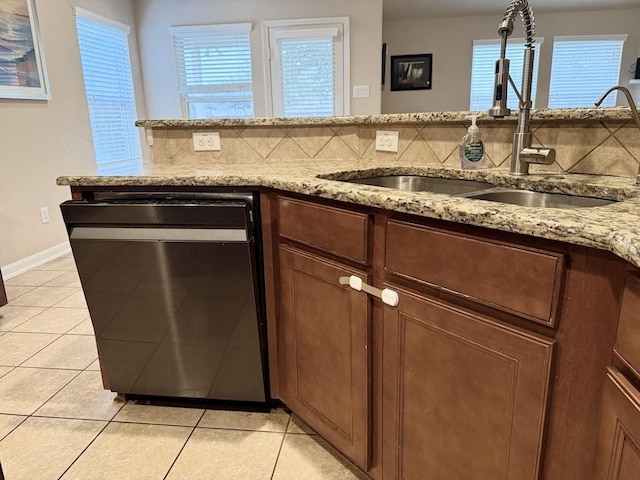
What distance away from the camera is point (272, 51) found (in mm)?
4840

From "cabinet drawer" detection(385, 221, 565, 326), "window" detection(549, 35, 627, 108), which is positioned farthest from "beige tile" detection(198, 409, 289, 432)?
"window" detection(549, 35, 627, 108)

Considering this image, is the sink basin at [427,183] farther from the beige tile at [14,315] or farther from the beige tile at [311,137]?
the beige tile at [14,315]

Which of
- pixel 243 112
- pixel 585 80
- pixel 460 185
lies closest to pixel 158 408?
pixel 460 185

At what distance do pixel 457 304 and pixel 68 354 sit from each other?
1.99 meters

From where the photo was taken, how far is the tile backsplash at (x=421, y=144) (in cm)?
129

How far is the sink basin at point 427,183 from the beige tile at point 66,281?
2.42 metres

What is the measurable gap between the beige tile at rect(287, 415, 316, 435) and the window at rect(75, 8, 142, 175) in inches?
124

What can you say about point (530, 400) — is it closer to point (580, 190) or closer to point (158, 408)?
point (580, 190)

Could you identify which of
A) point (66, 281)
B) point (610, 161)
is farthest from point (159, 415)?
point (66, 281)

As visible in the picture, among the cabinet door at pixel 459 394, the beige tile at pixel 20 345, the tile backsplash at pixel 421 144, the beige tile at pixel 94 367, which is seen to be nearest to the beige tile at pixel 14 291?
the beige tile at pixel 20 345

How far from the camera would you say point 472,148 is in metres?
1.45

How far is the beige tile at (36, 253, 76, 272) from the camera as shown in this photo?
11.3 feet

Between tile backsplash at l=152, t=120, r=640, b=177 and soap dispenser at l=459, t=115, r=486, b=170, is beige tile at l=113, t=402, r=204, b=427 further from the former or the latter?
soap dispenser at l=459, t=115, r=486, b=170

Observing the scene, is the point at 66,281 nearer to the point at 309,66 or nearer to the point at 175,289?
the point at 175,289
